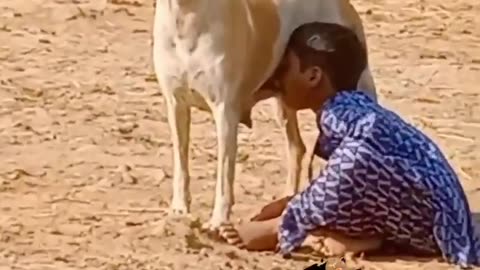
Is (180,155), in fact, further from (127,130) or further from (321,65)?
(127,130)

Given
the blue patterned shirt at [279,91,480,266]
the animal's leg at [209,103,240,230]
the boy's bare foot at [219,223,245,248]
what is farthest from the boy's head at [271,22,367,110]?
the boy's bare foot at [219,223,245,248]

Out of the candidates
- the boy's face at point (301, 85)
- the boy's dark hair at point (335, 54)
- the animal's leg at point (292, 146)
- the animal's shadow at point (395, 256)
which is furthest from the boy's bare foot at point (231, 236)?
the animal's leg at point (292, 146)

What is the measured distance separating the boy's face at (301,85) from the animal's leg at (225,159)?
201 millimetres

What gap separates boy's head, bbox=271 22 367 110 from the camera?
200 inches

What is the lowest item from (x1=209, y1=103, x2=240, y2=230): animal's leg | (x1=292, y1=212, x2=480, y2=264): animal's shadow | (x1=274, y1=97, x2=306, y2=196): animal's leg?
(x1=274, y1=97, x2=306, y2=196): animal's leg

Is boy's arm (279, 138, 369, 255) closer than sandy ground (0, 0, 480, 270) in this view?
Yes

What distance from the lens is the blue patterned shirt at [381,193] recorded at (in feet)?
15.9

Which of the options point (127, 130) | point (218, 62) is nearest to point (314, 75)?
point (218, 62)

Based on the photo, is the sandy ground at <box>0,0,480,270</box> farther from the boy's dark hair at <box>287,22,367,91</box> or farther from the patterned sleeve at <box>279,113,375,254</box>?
the boy's dark hair at <box>287,22,367,91</box>

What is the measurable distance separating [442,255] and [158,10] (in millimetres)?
1299

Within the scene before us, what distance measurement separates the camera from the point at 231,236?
504 centimetres

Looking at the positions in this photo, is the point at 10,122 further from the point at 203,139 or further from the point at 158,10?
the point at 158,10

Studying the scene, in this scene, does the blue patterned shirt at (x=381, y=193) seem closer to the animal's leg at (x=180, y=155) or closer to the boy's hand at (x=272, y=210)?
→ the boy's hand at (x=272, y=210)

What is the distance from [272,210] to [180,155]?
0.41m
